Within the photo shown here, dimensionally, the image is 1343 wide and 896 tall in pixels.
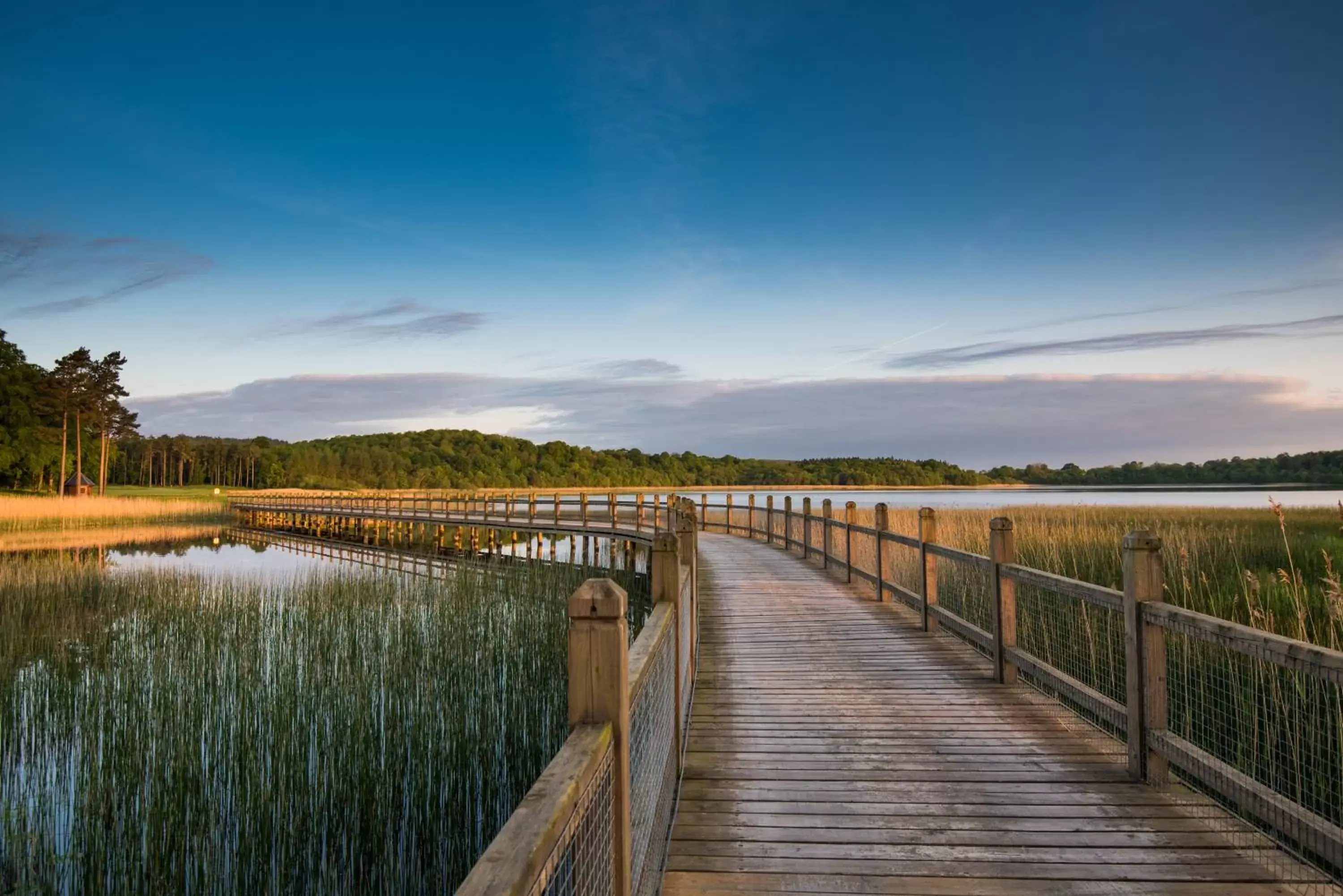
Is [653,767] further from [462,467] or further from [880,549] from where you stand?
[462,467]

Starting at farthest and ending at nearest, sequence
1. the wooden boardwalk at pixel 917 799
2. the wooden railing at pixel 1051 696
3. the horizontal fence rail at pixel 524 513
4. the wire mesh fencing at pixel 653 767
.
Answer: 1. the horizontal fence rail at pixel 524 513
2. the wooden boardwalk at pixel 917 799
3. the wire mesh fencing at pixel 653 767
4. the wooden railing at pixel 1051 696

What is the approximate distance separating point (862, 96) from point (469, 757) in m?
18.6

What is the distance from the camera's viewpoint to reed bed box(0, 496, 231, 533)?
1420 inches

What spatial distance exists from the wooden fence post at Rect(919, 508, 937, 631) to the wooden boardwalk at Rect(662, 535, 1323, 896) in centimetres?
138

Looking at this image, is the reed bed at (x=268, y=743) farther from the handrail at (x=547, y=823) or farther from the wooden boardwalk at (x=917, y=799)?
the handrail at (x=547, y=823)

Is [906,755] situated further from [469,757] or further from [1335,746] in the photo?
[469,757]

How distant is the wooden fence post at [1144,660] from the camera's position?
416cm

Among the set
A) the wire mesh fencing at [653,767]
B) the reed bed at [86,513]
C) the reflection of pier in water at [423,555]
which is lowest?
the reflection of pier in water at [423,555]

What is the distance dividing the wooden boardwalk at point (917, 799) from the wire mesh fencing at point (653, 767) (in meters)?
0.11

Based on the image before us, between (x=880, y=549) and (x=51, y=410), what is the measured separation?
209 feet

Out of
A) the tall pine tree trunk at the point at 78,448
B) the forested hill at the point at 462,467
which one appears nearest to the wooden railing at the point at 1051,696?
the tall pine tree trunk at the point at 78,448

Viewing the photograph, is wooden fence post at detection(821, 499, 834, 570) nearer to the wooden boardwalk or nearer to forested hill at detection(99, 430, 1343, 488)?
the wooden boardwalk

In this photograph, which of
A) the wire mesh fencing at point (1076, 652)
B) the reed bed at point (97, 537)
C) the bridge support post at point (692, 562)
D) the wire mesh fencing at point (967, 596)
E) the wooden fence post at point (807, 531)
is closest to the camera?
the wire mesh fencing at point (1076, 652)

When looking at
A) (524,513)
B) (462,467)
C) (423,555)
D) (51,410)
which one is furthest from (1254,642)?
(462,467)
